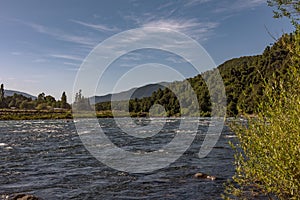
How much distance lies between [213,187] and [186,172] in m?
4.66

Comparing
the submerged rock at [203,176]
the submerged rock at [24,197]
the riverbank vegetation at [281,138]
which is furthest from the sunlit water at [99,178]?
the riverbank vegetation at [281,138]

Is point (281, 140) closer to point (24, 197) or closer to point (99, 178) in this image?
point (24, 197)

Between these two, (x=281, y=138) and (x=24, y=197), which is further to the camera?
(x=24, y=197)

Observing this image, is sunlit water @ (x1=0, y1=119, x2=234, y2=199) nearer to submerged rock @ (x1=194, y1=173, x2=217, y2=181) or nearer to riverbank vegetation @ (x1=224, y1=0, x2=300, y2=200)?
submerged rock @ (x1=194, y1=173, x2=217, y2=181)

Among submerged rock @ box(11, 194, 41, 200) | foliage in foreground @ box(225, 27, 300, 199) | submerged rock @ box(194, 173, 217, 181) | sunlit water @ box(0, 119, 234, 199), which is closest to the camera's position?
foliage in foreground @ box(225, 27, 300, 199)

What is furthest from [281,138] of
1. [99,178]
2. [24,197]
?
[99,178]

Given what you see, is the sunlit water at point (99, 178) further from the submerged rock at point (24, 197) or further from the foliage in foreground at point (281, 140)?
the foliage in foreground at point (281, 140)

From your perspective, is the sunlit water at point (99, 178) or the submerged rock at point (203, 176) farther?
the submerged rock at point (203, 176)

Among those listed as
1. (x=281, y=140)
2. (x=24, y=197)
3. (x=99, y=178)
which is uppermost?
(x=281, y=140)

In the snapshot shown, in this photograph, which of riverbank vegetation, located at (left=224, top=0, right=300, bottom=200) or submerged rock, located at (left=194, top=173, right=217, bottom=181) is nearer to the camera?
riverbank vegetation, located at (left=224, top=0, right=300, bottom=200)

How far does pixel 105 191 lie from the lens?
706 inches

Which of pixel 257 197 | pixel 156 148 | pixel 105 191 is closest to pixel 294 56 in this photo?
pixel 257 197

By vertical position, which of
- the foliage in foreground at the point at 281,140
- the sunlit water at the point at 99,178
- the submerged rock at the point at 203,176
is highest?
the foliage in foreground at the point at 281,140

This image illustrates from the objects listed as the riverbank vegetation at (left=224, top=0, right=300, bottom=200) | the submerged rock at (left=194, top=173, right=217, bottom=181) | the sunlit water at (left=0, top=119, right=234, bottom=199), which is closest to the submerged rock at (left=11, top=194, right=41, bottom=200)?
the sunlit water at (left=0, top=119, right=234, bottom=199)
